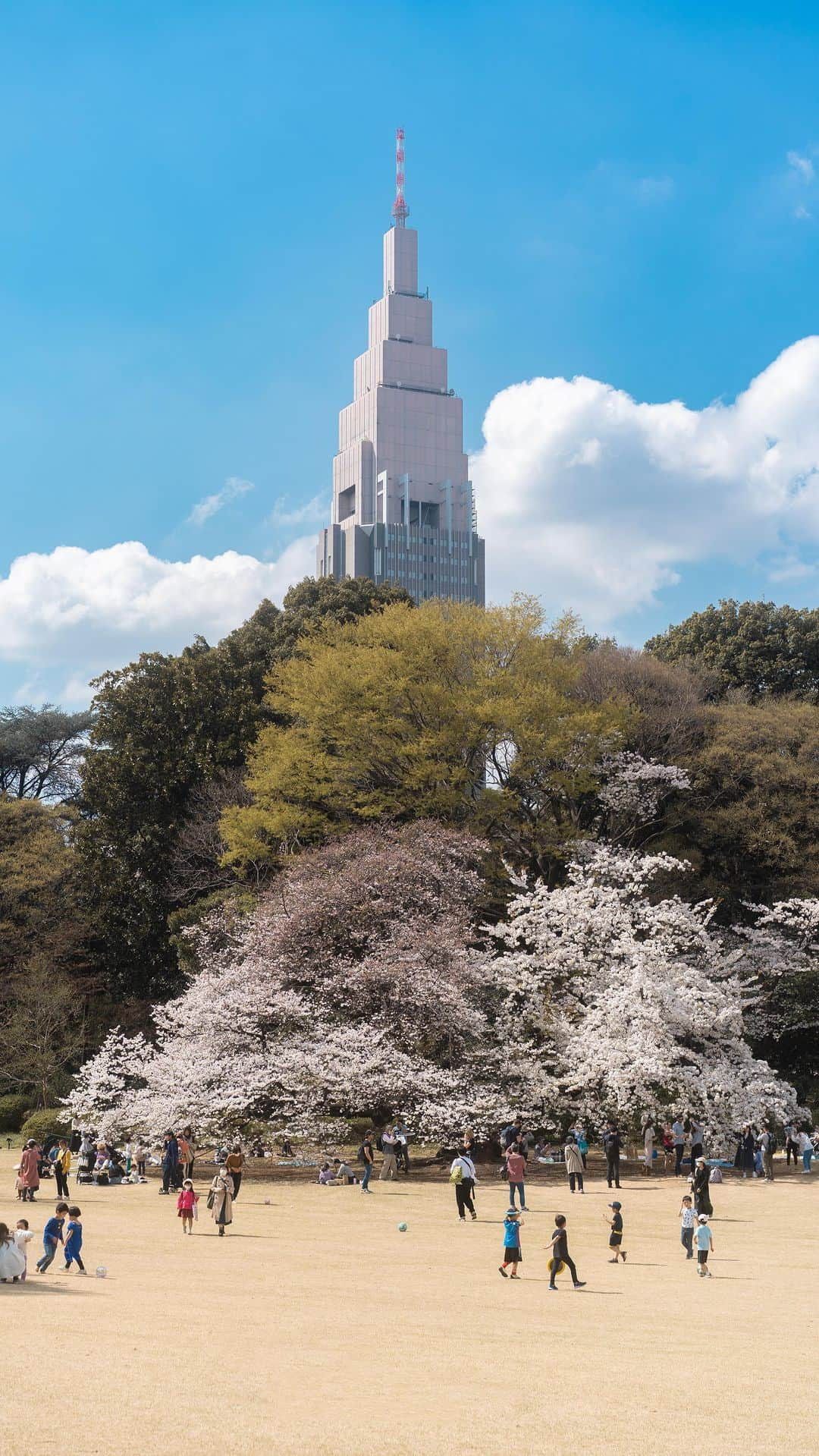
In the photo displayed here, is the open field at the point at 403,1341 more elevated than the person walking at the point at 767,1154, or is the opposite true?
the person walking at the point at 767,1154

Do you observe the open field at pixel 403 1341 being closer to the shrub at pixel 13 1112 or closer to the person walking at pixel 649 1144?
the person walking at pixel 649 1144

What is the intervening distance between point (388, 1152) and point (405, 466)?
402 ft

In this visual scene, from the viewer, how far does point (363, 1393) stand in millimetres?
11281

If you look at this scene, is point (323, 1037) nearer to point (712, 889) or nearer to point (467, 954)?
point (467, 954)

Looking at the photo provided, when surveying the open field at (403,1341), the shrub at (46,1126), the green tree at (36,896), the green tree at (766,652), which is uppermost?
the green tree at (766,652)

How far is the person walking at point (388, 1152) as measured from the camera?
27.7 metres

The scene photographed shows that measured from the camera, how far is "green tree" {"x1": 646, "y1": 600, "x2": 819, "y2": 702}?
51219 millimetres

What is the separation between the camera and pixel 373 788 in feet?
130

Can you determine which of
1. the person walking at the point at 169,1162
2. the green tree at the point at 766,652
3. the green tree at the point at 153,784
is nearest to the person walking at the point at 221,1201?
the person walking at the point at 169,1162

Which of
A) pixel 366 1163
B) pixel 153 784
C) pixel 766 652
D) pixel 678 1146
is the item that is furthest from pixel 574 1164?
pixel 766 652

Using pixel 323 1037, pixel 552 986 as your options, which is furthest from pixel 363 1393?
pixel 552 986

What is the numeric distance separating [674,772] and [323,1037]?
15.7 metres

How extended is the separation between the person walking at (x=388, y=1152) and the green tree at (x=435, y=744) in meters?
11.8

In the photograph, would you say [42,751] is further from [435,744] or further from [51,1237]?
[51,1237]
